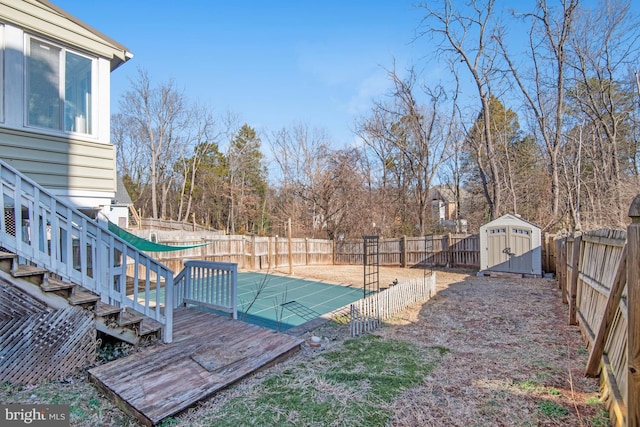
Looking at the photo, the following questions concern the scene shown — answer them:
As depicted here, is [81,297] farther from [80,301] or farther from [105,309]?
[105,309]

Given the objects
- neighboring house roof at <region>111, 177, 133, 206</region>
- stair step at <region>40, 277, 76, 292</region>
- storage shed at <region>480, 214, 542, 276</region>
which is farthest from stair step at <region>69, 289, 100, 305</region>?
neighboring house roof at <region>111, 177, 133, 206</region>

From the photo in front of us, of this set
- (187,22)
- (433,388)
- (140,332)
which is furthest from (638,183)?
(187,22)

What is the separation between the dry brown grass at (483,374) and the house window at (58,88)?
359 cm

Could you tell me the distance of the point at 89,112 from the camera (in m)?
5.01

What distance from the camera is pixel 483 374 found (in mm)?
3512

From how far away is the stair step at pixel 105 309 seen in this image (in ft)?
11.2

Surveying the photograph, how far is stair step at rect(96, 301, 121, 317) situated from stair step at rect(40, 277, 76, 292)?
0.36 m

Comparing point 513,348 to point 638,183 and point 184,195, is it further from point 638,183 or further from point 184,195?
point 184,195

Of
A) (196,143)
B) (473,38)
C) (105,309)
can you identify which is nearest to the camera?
(105,309)

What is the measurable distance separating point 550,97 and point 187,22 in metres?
16.3

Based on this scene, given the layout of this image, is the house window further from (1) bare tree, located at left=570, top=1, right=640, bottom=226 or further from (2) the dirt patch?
(1) bare tree, located at left=570, top=1, right=640, bottom=226

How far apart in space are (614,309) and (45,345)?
5233 mm

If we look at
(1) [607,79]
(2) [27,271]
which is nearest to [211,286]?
(2) [27,271]

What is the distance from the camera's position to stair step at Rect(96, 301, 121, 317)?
3.42m
